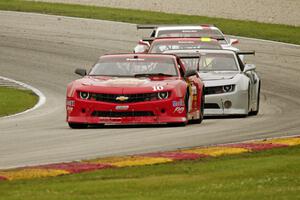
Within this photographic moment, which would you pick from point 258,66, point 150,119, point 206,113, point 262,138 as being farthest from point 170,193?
point 258,66

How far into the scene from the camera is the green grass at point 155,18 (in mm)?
39344

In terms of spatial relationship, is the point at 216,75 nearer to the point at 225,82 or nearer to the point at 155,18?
the point at 225,82

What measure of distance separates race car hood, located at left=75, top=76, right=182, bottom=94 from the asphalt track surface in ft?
1.92

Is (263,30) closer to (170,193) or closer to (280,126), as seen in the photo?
(280,126)

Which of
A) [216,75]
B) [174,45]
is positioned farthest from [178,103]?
[174,45]

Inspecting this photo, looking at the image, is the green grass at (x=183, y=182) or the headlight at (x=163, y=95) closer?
the green grass at (x=183, y=182)

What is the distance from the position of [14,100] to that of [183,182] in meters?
13.8

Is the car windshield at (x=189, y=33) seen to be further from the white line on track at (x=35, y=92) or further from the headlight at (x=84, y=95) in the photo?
the headlight at (x=84, y=95)

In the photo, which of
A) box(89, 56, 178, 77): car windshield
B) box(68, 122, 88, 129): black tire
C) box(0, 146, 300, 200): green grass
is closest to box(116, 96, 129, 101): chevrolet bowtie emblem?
box(68, 122, 88, 129): black tire

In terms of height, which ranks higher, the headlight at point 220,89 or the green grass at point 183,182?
the green grass at point 183,182

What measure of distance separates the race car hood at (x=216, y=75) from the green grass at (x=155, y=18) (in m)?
15.4

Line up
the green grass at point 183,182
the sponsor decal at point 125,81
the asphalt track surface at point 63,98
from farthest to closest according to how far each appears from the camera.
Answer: the sponsor decal at point 125,81 → the asphalt track surface at point 63,98 → the green grass at point 183,182

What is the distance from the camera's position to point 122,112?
1878cm

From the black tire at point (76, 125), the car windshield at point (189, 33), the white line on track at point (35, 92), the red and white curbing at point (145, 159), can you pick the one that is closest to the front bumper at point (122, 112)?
the black tire at point (76, 125)
